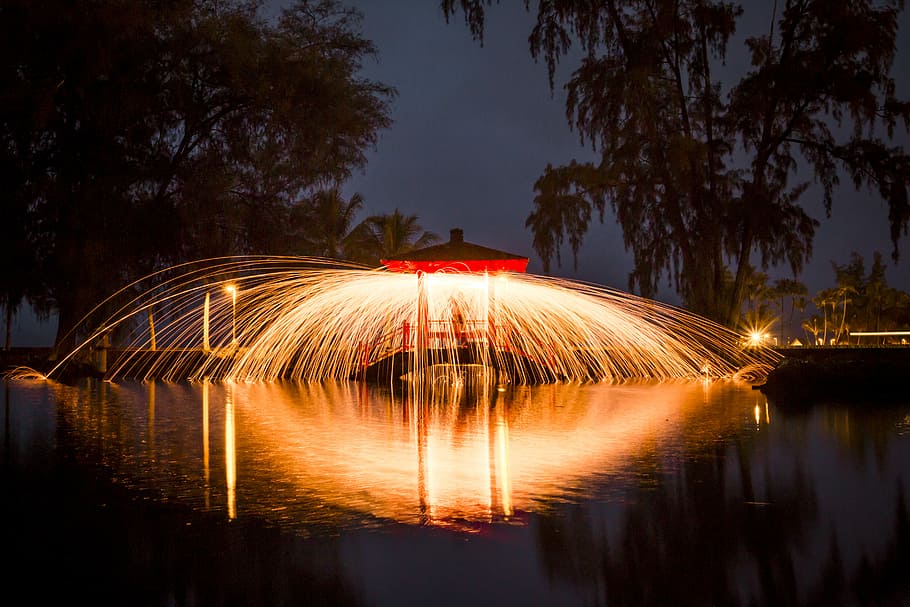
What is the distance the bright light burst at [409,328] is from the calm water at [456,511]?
22.3 ft

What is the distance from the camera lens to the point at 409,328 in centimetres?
1917

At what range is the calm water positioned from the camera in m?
4.04

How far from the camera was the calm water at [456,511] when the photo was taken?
4043 millimetres

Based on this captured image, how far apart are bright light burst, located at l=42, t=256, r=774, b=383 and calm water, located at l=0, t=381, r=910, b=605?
22.3 feet

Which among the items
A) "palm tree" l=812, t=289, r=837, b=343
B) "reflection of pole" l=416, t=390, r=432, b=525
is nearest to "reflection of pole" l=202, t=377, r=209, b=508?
"reflection of pole" l=416, t=390, r=432, b=525

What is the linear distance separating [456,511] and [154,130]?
66.2ft

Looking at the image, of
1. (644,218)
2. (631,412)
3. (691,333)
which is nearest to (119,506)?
(631,412)

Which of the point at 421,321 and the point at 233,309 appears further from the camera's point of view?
the point at 233,309

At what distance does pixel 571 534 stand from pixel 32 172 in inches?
821

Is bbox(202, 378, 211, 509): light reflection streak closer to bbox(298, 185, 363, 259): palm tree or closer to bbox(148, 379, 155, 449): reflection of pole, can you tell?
bbox(148, 379, 155, 449): reflection of pole

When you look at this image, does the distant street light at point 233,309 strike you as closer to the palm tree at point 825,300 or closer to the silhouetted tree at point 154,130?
the silhouetted tree at point 154,130

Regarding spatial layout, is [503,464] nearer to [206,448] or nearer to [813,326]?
[206,448]

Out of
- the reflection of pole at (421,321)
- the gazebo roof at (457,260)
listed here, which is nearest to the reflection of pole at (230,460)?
the reflection of pole at (421,321)

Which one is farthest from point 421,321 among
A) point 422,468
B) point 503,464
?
point 422,468
